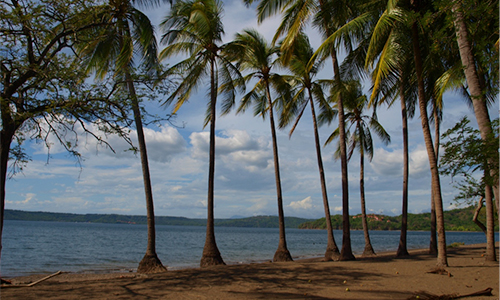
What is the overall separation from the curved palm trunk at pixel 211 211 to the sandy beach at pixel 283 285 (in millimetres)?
1948

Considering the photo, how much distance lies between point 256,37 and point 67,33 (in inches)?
393

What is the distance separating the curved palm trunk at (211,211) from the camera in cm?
1306

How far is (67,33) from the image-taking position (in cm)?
794

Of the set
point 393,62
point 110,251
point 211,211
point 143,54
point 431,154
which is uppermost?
point 143,54

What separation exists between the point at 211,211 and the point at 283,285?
5.67 meters

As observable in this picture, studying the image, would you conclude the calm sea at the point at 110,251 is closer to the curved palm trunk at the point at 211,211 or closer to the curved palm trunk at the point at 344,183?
the curved palm trunk at the point at 211,211

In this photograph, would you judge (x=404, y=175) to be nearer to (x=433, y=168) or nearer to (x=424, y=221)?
(x=433, y=168)

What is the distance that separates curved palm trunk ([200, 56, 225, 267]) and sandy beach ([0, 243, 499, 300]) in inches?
76.7

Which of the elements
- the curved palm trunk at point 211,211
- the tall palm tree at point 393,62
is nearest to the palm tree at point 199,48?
the curved palm trunk at point 211,211

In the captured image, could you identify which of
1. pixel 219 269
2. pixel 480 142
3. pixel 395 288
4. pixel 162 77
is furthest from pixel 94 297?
pixel 480 142

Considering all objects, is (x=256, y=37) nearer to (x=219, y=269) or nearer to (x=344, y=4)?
(x=344, y=4)

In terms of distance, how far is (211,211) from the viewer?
13742mm

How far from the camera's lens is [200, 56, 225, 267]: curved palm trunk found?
13062mm

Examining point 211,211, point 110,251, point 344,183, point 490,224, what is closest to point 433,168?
point 490,224
